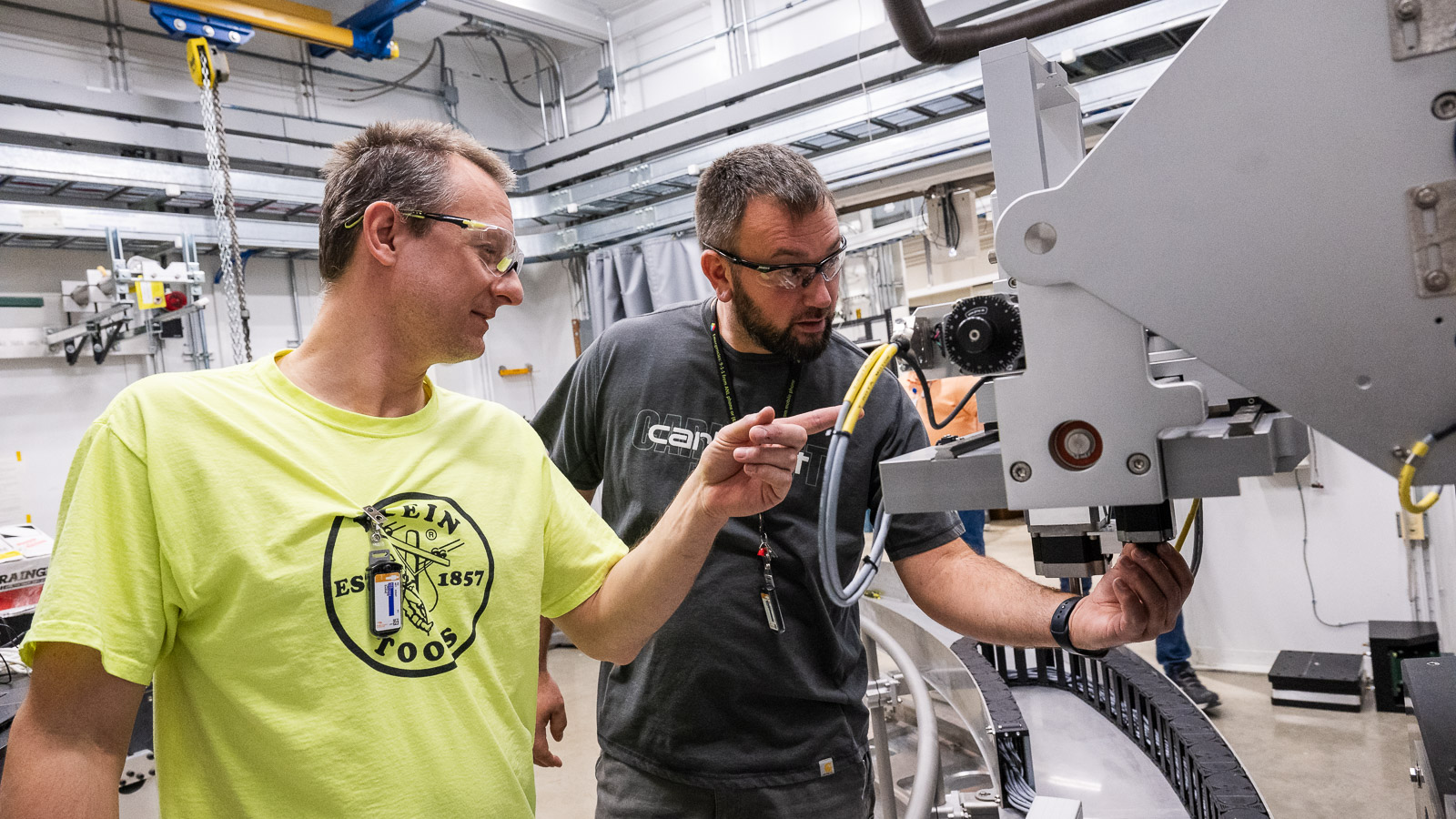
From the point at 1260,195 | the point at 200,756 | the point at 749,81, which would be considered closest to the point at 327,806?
the point at 200,756

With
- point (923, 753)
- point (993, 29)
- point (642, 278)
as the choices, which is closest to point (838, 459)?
point (923, 753)

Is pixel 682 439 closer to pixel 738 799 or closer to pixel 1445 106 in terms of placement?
pixel 738 799

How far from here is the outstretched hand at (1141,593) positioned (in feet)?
3.24

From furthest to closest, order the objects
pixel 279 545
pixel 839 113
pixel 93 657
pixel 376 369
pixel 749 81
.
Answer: pixel 749 81 < pixel 839 113 < pixel 376 369 < pixel 279 545 < pixel 93 657

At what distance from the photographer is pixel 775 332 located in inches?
59.7

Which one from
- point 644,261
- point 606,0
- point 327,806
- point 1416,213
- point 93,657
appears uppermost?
point 606,0

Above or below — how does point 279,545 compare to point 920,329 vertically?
below

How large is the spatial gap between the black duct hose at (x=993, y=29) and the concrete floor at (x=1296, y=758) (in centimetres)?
264

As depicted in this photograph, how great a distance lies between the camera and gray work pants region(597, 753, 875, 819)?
1.41 metres

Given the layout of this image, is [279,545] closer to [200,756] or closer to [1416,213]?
[200,756]

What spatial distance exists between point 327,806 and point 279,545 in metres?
0.29

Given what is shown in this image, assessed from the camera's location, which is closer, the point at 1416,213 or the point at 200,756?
the point at 1416,213

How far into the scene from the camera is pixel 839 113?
3.95 metres

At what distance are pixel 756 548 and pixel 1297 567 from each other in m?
3.59
